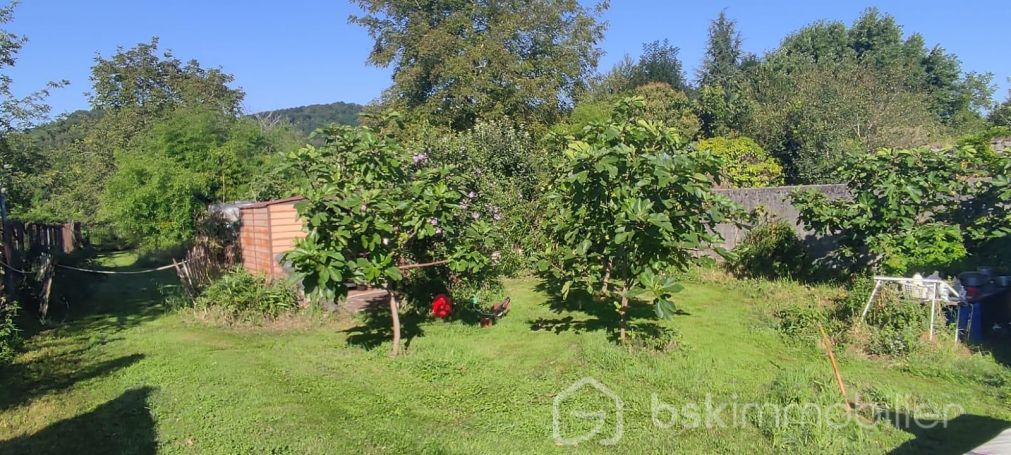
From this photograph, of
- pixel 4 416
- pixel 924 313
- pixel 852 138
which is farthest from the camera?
pixel 852 138

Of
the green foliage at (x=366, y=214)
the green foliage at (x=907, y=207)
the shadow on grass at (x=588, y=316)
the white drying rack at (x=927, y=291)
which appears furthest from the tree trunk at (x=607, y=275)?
the green foliage at (x=907, y=207)

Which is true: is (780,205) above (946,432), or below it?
above

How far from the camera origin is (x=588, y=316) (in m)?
9.03

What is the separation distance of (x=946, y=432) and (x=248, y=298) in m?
8.65

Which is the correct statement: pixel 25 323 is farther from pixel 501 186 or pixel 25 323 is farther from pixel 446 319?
pixel 501 186

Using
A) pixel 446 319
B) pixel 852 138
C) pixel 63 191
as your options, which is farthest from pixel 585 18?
pixel 63 191

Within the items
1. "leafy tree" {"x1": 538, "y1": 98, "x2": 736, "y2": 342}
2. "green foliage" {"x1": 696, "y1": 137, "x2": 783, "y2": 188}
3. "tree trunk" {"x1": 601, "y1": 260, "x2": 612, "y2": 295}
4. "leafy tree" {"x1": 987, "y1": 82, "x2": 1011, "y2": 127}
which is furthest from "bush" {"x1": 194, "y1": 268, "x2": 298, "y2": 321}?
"leafy tree" {"x1": 987, "y1": 82, "x2": 1011, "y2": 127}

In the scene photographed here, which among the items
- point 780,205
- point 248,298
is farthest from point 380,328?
point 780,205

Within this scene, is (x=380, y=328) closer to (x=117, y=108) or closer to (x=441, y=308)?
(x=441, y=308)

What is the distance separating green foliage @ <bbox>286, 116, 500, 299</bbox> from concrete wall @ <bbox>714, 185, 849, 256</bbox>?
18.9 ft

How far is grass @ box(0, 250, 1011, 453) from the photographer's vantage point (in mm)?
4785

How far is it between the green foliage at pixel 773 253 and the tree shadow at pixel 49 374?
952 cm

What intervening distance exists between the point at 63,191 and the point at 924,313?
35.6 m

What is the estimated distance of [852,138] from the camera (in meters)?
21.3
